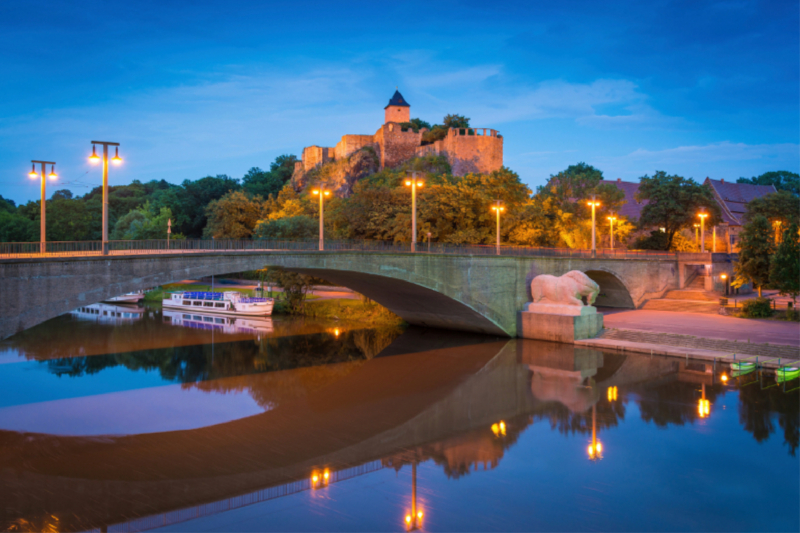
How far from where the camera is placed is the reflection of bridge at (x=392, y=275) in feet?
58.3

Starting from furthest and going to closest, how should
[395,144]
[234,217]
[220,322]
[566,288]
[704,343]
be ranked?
[395,144] < [234,217] < [220,322] < [566,288] < [704,343]

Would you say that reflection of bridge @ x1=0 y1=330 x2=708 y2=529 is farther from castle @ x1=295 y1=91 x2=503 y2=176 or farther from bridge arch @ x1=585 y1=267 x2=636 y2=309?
castle @ x1=295 y1=91 x2=503 y2=176

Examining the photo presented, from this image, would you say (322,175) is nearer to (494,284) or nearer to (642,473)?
(494,284)

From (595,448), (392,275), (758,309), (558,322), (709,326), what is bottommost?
(595,448)

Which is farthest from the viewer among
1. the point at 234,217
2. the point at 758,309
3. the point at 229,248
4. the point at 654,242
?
the point at 234,217

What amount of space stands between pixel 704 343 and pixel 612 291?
15.6 metres

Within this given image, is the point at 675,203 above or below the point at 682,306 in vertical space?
above

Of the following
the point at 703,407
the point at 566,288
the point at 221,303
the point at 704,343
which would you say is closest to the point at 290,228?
the point at 221,303

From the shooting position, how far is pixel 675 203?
168 ft

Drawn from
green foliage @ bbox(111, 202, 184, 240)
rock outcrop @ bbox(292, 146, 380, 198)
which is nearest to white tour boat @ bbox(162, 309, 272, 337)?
green foliage @ bbox(111, 202, 184, 240)

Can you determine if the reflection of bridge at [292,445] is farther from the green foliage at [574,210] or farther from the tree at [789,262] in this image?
the green foliage at [574,210]

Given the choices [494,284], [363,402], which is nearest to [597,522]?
[363,402]

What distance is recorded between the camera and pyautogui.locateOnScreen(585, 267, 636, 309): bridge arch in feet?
137

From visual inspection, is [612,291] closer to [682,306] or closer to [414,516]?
[682,306]
